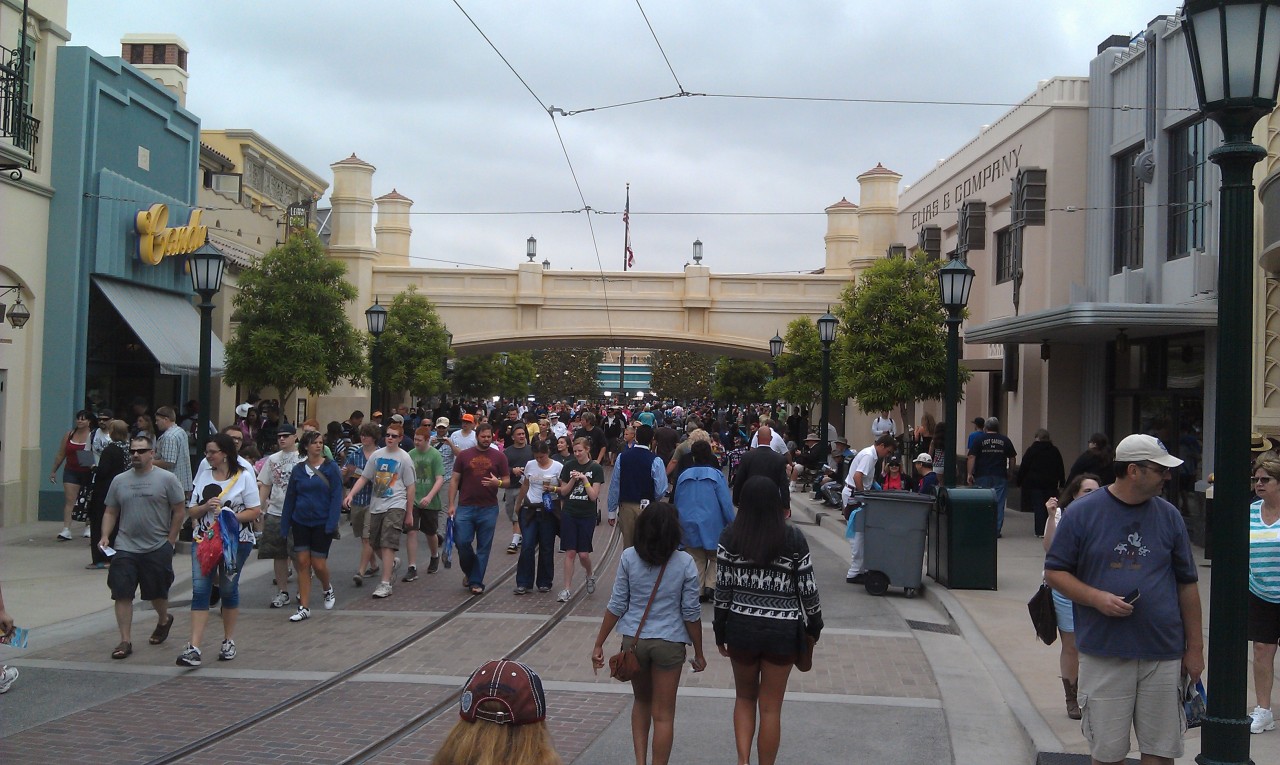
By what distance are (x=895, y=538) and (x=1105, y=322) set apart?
6.34 m

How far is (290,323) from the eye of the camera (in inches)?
965

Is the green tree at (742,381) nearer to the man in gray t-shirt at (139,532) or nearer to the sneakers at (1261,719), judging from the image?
the man in gray t-shirt at (139,532)

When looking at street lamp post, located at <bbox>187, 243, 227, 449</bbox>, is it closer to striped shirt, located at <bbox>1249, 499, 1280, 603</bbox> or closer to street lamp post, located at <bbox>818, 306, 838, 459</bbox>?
striped shirt, located at <bbox>1249, 499, 1280, 603</bbox>

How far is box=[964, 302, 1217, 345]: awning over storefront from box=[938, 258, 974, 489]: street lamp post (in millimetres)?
2704

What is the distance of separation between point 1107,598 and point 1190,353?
14605mm

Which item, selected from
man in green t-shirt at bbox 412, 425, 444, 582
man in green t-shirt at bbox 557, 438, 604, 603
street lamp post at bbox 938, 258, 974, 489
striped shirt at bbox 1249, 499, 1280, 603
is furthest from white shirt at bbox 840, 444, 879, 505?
striped shirt at bbox 1249, 499, 1280, 603

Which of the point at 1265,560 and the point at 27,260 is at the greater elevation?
the point at 27,260

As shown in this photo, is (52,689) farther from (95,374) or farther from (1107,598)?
(95,374)

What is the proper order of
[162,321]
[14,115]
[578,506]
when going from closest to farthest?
[578,506]
[14,115]
[162,321]

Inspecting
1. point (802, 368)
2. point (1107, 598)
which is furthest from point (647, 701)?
point (802, 368)

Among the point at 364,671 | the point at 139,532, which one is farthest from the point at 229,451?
the point at 364,671

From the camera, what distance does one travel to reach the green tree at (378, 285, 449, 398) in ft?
107

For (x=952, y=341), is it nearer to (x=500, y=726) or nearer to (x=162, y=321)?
(x=500, y=726)

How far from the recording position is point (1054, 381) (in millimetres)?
21969
